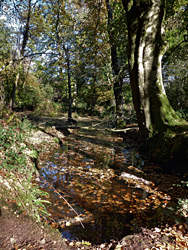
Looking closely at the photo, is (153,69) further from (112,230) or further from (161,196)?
(112,230)

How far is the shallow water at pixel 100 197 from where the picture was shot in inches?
104

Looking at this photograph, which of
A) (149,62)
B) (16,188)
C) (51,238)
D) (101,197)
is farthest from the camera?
(149,62)

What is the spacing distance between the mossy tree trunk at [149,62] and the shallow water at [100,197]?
183 centimetres

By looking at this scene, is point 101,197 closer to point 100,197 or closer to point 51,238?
point 100,197

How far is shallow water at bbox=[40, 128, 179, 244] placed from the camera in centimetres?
265

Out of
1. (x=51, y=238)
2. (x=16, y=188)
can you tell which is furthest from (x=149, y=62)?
(x=51, y=238)

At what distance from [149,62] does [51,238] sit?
200 inches

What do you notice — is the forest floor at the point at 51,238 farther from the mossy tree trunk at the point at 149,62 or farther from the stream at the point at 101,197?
the mossy tree trunk at the point at 149,62

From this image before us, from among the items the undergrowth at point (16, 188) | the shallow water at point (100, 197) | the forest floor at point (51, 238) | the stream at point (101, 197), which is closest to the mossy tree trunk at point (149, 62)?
the stream at point (101, 197)

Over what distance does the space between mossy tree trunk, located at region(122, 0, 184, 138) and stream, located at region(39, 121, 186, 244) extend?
1.61m

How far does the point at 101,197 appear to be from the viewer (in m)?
3.62

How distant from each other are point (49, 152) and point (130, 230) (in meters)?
4.87

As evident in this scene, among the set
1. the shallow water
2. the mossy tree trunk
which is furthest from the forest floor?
the mossy tree trunk

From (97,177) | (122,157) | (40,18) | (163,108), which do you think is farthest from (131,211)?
(40,18)
